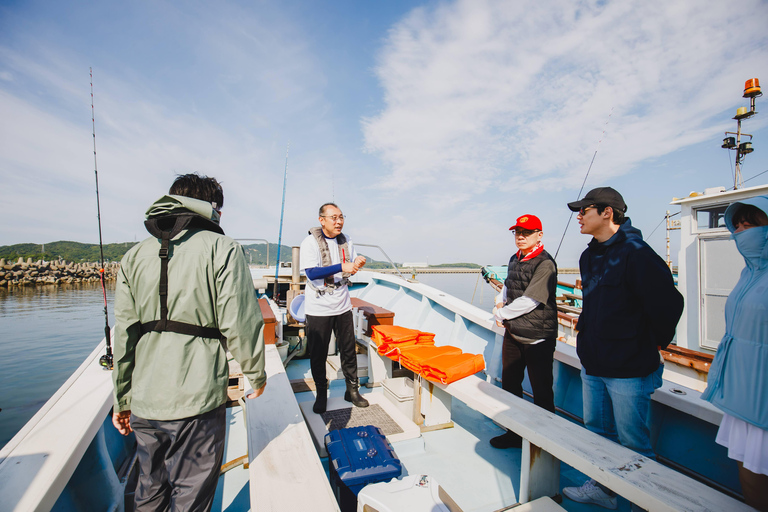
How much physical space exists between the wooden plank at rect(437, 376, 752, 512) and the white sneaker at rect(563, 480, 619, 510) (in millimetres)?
316

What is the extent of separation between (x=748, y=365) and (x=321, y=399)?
96.4 inches

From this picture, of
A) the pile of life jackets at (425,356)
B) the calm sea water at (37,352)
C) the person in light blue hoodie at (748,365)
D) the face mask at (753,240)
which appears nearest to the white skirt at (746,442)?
the person in light blue hoodie at (748,365)

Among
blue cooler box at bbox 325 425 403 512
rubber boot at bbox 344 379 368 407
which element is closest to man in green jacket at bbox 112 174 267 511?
blue cooler box at bbox 325 425 403 512

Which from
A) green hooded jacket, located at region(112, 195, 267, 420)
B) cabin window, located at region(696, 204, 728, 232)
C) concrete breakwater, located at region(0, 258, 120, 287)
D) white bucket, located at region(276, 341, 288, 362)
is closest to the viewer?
green hooded jacket, located at region(112, 195, 267, 420)

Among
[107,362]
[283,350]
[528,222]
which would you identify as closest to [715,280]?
[528,222]

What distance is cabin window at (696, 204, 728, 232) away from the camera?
189 inches

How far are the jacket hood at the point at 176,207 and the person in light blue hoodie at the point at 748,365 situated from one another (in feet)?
6.31

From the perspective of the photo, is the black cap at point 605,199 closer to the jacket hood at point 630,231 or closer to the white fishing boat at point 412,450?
the jacket hood at point 630,231

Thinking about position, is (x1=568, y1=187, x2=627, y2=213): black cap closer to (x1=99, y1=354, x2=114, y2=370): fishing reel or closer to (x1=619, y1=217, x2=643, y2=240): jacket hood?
(x1=619, y1=217, x2=643, y2=240): jacket hood

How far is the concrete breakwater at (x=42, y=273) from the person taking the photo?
3006cm

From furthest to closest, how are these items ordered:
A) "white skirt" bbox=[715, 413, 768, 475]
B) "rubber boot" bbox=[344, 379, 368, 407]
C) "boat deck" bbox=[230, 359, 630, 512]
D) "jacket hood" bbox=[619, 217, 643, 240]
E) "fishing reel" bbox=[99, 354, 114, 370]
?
"rubber boot" bbox=[344, 379, 368, 407] < "fishing reel" bbox=[99, 354, 114, 370] < "boat deck" bbox=[230, 359, 630, 512] < "jacket hood" bbox=[619, 217, 643, 240] < "white skirt" bbox=[715, 413, 768, 475]

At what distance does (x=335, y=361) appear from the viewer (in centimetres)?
405

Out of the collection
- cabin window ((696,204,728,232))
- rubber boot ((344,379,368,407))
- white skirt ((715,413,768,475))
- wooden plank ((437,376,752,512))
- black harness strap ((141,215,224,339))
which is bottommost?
rubber boot ((344,379,368,407))

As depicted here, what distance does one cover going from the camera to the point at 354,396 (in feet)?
9.30
